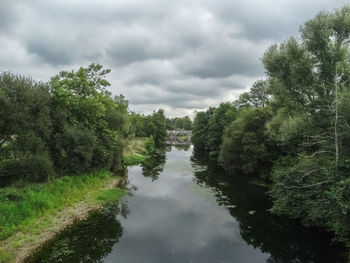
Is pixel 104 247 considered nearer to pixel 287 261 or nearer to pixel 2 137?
pixel 287 261

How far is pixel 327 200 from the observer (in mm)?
9742

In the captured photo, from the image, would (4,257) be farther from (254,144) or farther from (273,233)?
(254,144)

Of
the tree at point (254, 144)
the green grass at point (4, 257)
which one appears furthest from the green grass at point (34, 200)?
the tree at point (254, 144)

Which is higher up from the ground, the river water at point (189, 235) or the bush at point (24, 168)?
the bush at point (24, 168)

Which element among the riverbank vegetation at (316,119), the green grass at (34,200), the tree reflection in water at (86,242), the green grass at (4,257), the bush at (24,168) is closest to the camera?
the green grass at (4,257)

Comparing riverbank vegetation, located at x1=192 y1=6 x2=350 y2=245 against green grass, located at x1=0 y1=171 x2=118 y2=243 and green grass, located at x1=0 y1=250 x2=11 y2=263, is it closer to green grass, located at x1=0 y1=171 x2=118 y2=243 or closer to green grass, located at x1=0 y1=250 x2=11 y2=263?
green grass, located at x1=0 y1=250 x2=11 y2=263

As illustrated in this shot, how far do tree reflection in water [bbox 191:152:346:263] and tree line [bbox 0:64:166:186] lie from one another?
1343 centimetres

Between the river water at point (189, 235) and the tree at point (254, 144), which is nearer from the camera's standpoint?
the river water at point (189, 235)

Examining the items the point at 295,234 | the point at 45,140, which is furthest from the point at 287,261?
the point at 45,140

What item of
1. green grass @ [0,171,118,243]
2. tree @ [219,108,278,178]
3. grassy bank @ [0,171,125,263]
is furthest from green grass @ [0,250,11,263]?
tree @ [219,108,278,178]

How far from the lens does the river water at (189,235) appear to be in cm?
1098

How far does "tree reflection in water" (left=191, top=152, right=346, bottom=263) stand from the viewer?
11.3m

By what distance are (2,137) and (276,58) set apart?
2077 centimetres

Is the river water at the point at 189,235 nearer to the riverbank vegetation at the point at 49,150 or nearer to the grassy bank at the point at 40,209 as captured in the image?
the grassy bank at the point at 40,209
